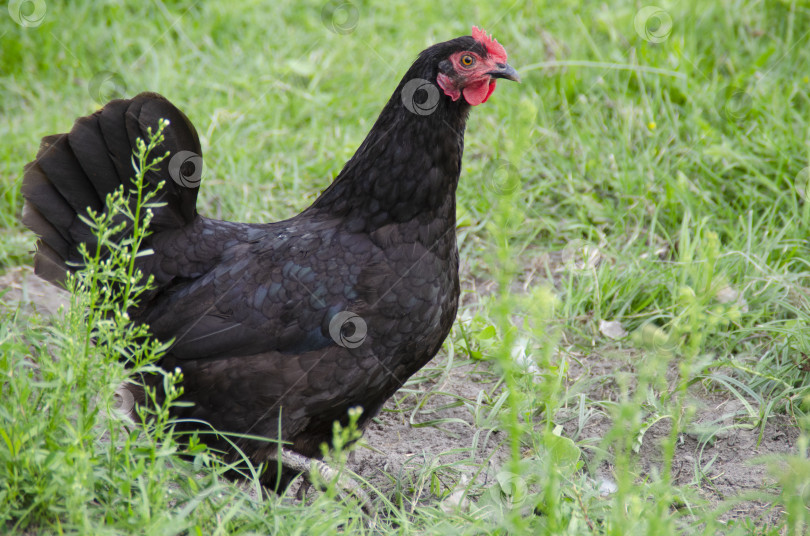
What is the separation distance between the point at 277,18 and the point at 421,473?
4425mm

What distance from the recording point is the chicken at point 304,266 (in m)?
2.78

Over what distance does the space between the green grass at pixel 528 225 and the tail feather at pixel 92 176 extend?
1.23ft

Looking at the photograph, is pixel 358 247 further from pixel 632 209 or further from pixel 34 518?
pixel 632 209

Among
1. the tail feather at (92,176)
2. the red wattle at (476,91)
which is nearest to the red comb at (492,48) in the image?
the red wattle at (476,91)

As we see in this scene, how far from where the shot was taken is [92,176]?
308 centimetres

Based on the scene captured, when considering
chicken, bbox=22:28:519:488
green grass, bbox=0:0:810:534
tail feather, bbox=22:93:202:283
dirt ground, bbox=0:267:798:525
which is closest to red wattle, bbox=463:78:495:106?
chicken, bbox=22:28:519:488

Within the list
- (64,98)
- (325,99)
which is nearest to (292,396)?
(325,99)

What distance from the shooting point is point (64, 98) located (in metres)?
5.66

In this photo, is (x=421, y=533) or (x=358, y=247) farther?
(x=358, y=247)

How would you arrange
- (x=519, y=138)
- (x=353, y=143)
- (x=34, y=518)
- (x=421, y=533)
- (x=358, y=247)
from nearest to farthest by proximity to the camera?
1. (x=519, y=138)
2. (x=34, y=518)
3. (x=421, y=533)
4. (x=358, y=247)
5. (x=353, y=143)

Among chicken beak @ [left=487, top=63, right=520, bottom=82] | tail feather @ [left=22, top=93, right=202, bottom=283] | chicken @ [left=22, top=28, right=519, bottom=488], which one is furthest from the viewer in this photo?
tail feather @ [left=22, top=93, right=202, bottom=283]

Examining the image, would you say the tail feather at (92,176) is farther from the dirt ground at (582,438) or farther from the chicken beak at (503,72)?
the chicken beak at (503,72)

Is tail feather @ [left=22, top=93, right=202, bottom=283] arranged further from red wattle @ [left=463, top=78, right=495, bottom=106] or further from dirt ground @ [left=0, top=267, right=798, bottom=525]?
red wattle @ [left=463, top=78, right=495, bottom=106]

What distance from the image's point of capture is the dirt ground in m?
2.90
